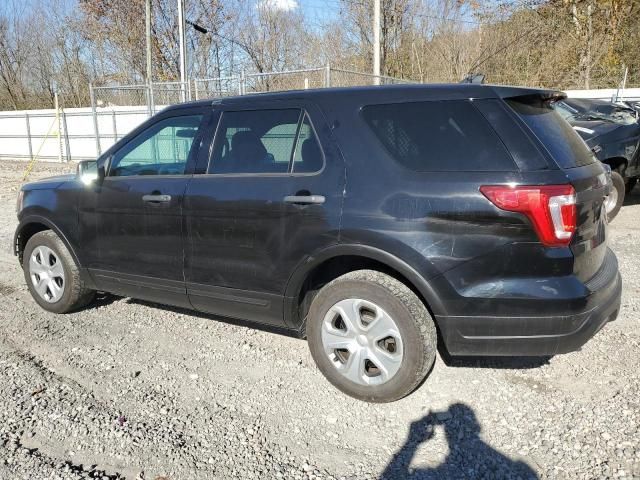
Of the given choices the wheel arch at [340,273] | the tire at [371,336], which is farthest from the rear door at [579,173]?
the tire at [371,336]

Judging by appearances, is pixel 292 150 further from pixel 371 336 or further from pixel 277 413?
pixel 277 413

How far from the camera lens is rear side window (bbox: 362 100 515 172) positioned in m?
2.74

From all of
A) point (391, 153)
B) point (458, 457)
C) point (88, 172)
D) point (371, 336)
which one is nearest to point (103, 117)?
point (88, 172)

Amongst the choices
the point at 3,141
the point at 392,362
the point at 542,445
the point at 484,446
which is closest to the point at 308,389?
the point at 392,362

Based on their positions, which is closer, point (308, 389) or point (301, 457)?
point (301, 457)

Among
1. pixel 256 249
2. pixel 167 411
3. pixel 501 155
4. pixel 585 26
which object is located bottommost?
pixel 167 411

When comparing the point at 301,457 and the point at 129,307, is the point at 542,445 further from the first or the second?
the point at 129,307

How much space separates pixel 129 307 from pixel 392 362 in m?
2.79

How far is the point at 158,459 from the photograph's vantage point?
8.55 ft

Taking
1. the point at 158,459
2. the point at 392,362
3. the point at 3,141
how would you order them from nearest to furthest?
the point at 158,459, the point at 392,362, the point at 3,141

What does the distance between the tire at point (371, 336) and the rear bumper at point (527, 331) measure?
0.52 feet

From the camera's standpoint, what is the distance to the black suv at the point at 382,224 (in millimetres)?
2674

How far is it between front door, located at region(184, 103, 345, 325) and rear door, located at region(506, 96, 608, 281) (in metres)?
1.07

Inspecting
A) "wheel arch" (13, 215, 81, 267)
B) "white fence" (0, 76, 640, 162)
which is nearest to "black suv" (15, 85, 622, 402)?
"wheel arch" (13, 215, 81, 267)
